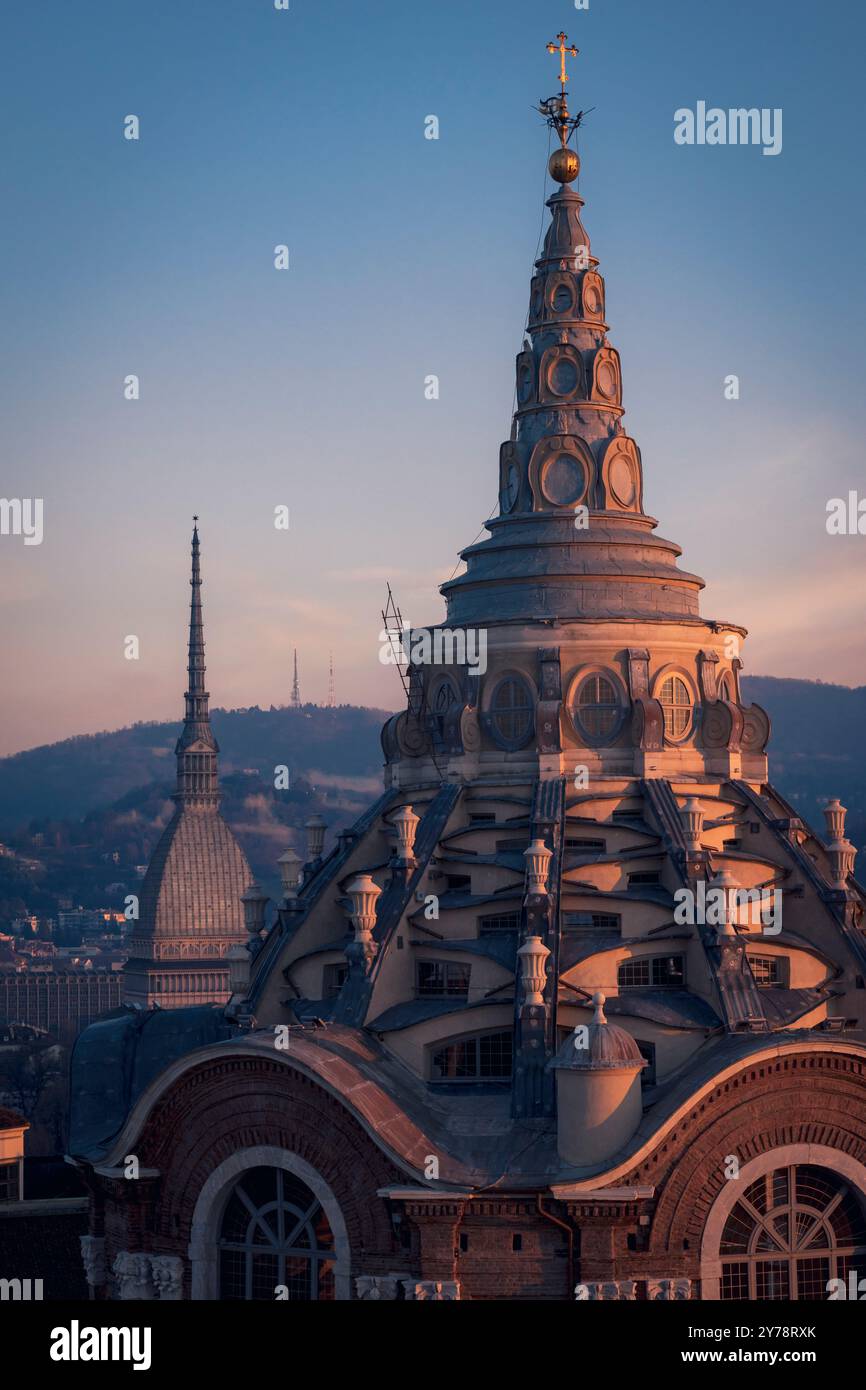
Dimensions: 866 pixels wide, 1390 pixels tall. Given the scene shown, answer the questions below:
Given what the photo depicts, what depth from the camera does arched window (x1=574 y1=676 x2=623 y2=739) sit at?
2325 inches

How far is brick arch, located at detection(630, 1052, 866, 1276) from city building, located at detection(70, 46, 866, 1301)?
73mm

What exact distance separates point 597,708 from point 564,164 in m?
17.4

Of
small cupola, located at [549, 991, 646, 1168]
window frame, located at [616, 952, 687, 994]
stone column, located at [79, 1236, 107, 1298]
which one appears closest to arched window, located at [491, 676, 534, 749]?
window frame, located at [616, 952, 687, 994]

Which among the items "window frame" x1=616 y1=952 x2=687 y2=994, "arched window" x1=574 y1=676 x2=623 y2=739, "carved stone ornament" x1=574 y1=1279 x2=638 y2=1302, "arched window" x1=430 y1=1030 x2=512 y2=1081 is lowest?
"carved stone ornament" x1=574 y1=1279 x2=638 y2=1302

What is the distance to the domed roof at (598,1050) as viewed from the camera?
4838cm

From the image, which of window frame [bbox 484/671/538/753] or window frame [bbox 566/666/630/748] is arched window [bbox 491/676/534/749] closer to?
window frame [bbox 484/671/538/753]

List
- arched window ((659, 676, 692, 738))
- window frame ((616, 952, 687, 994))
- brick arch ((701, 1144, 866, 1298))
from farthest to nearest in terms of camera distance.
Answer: arched window ((659, 676, 692, 738))
window frame ((616, 952, 687, 994))
brick arch ((701, 1144, 866, 1298))

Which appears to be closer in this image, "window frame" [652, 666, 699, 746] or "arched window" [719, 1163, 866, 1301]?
"arched window" [719, 1163, 866, 1301]

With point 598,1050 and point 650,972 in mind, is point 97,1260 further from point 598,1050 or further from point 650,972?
point 650,972

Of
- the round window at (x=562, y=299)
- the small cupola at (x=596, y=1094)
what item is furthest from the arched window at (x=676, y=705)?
the small cupola at (x=596, y=1094)

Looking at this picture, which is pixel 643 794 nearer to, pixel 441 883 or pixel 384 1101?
pixel 441 883
